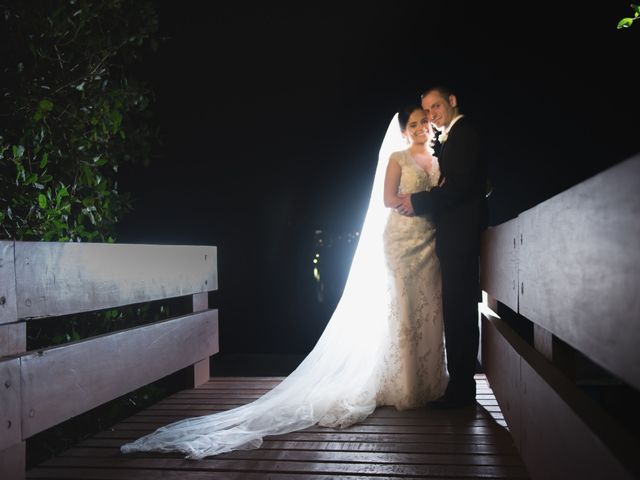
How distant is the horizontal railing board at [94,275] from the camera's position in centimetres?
212

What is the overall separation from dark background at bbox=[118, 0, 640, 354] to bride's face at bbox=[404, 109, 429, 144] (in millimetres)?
2930

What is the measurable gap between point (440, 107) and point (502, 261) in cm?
111

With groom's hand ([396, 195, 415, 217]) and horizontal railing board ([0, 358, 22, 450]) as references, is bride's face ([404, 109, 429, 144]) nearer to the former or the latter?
groom's hand ([396, 195, 415, 217])

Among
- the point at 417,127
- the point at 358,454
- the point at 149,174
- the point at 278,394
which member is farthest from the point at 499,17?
the point at 358,454

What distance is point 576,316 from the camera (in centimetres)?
118

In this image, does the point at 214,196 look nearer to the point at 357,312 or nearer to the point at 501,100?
the point at 501,100

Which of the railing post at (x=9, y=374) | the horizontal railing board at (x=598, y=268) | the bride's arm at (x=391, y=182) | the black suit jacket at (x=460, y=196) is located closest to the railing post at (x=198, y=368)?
the bride's arm at (x=391, y=182)

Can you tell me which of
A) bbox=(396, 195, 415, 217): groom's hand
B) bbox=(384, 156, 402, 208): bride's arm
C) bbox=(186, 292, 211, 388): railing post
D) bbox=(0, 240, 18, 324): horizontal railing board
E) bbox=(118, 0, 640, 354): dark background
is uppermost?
bbox=(118, 0, 640, 354): dark background

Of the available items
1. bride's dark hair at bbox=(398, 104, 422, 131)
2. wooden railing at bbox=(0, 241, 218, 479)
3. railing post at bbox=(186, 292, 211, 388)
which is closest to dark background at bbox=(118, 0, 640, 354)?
railing post at bbox=(186, 292, 211, 388)

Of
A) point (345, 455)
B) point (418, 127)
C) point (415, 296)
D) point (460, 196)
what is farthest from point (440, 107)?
point (345, 455)

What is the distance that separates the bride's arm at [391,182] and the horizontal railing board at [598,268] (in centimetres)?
192

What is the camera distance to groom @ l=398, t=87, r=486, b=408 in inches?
120

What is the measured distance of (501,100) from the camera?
21.0 feet

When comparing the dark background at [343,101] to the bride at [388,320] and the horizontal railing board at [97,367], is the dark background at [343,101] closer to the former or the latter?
the horizontal railing board at [97,367]
